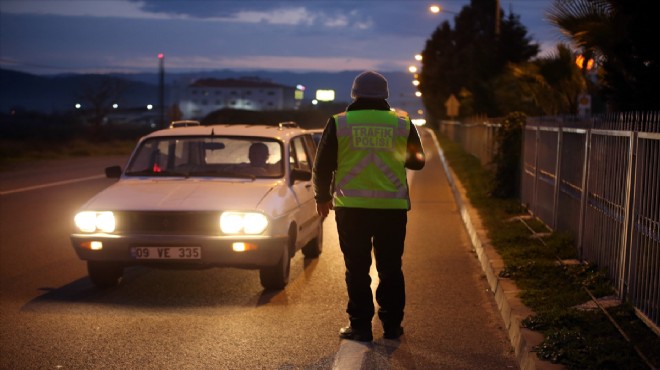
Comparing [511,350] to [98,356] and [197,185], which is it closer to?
[98,356]

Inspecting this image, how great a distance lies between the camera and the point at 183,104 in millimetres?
168375

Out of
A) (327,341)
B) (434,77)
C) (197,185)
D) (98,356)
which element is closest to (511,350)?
(327,341)

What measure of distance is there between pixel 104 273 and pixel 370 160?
10.8 ft

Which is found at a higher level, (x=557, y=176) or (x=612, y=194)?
(x=612, y=194)

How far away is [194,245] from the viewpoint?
25.7ft

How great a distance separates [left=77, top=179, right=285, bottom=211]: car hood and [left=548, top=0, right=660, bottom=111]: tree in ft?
17.3

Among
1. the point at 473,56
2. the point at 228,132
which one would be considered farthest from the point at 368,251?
the point at 473,56

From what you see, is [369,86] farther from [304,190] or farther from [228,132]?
[228,132]

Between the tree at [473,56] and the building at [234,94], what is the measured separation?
73895 millimetres

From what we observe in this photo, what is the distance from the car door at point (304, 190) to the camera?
363 inches

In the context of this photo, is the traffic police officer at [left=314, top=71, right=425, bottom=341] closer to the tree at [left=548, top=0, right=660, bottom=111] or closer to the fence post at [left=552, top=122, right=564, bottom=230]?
the fence post at [left=552, top=122, right=564, bottom=230]

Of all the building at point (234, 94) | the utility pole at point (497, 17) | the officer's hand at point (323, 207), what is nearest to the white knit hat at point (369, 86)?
the officer's hand at point (323, 207)

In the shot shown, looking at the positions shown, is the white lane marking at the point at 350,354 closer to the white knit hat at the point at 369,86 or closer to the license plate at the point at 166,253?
the white knit hat at the point at 369,86

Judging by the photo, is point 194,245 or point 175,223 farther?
point 175,223
